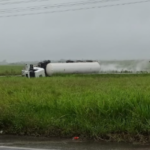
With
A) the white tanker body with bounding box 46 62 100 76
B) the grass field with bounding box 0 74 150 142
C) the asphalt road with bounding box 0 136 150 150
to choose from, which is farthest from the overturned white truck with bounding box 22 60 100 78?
the asphalt road with bounding box 0 136 150 150

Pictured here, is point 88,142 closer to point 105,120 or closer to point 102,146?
point 102,146

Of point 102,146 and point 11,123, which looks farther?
point 11,123

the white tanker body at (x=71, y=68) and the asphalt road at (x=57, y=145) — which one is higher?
the white tanker body at (x=71, y=68)

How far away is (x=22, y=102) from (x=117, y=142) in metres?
3.56

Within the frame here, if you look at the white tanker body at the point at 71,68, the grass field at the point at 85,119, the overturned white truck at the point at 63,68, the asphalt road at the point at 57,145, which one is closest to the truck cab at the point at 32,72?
the overturned white truck at the point at 63,68

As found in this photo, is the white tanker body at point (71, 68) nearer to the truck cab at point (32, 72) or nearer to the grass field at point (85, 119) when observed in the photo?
the truck cab at point (32, 72)

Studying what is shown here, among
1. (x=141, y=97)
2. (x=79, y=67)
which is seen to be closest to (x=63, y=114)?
(x=141, y=97)

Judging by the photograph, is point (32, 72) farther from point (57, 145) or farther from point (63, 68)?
point (57, 145)

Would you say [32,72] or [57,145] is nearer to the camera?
[57,145]

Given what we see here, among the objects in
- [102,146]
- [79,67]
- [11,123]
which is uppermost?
[79,67]

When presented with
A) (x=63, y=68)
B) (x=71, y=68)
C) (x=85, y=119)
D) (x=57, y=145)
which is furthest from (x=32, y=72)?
(x=57, y=145)

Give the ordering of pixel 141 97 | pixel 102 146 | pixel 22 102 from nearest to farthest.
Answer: pixel 102 146 < pixel 141 97 < pixel 22 102

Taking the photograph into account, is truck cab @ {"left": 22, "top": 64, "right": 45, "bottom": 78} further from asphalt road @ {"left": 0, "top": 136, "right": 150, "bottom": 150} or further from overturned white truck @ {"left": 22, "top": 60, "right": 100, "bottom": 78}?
asphalt road @ {"left": 0, "top": 136, "right": 150, "bottom": 150}

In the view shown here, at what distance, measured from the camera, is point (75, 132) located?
21.3ft
